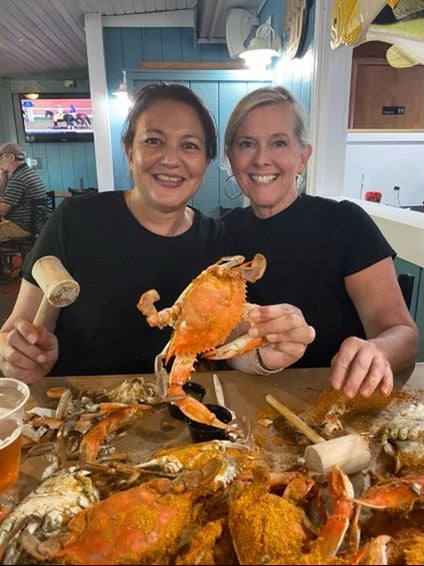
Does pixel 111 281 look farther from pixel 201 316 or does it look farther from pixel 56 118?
pixel 56 118

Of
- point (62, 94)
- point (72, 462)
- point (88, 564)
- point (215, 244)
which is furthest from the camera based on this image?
point (62, 94)

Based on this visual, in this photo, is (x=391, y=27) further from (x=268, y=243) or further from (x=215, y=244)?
(x=215, y=244)

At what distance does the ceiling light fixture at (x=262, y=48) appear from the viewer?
3.20 m

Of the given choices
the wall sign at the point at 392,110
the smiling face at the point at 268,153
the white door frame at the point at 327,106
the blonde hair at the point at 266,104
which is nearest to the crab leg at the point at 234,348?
the smiling face at the point at 268,153

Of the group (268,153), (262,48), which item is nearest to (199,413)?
(268,153)

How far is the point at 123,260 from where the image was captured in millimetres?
1431

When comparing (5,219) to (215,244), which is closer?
(215,244)

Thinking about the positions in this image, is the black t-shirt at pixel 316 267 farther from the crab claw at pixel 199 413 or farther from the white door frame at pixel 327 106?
the white door frame at pixel 327 106

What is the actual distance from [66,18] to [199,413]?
18.1 feet

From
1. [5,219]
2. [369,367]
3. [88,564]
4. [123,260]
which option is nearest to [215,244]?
[123,260]

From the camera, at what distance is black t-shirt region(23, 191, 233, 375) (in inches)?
56.1

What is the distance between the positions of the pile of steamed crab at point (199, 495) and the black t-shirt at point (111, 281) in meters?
0.44

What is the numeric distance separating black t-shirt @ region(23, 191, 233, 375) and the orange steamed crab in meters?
0.54

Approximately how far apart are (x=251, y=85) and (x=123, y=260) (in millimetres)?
3122
